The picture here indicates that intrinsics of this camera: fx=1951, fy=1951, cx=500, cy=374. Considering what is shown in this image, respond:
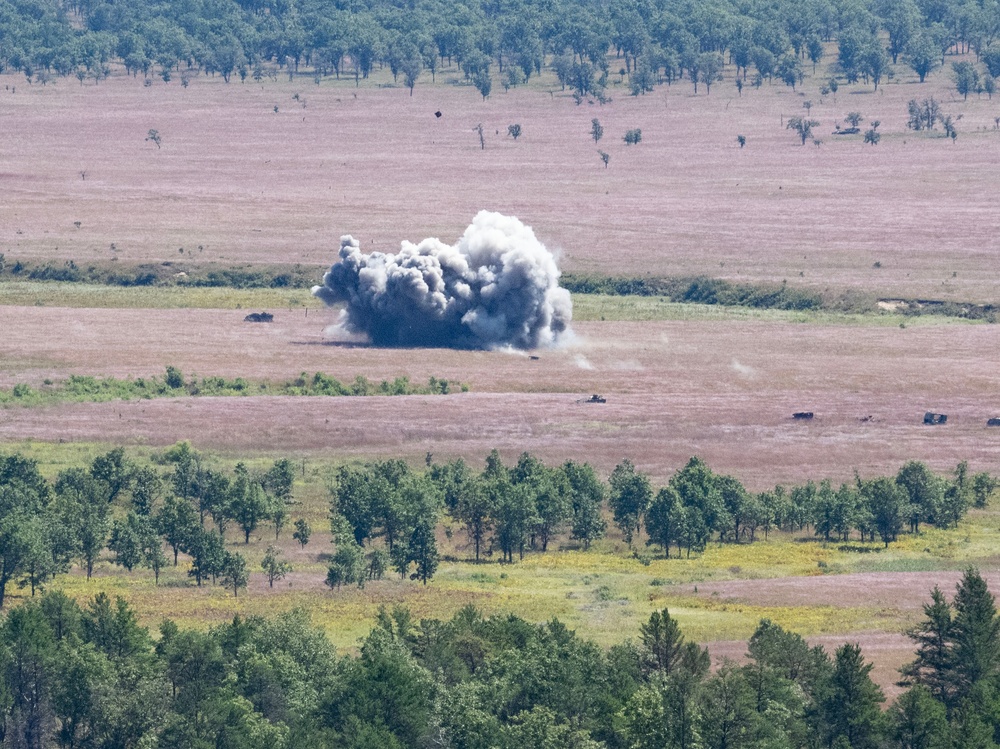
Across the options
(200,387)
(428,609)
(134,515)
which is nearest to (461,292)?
(200,387)

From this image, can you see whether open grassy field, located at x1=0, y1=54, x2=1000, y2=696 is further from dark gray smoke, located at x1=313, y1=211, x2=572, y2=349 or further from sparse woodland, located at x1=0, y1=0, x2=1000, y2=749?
dark gray smoke, located at x1=313, y1=211, x2=572, y2=349

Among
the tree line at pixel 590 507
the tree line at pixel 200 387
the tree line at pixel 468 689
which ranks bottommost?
the tree line at pixel 590 507

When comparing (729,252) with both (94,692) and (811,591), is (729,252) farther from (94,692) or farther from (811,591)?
(94,692)

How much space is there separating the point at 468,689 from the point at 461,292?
87.1 m

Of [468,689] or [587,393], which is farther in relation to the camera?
[587,393]

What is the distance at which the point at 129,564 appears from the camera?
290 ft

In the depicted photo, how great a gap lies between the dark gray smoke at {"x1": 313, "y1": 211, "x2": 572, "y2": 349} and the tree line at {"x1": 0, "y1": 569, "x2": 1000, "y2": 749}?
3045 inches

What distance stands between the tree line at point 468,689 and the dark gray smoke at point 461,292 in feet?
254

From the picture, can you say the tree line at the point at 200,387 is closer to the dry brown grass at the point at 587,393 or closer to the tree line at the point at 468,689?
the dry brown grass at the point at 587,393

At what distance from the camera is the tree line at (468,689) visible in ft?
187

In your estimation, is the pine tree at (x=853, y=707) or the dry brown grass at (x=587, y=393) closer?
the pine tree at (x=853, y=707)

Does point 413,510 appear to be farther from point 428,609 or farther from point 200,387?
point 200,387

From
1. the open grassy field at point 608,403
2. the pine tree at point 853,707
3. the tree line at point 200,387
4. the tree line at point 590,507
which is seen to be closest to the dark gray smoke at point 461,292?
the open grassy field at point 608,403

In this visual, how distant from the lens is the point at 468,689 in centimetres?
6034
